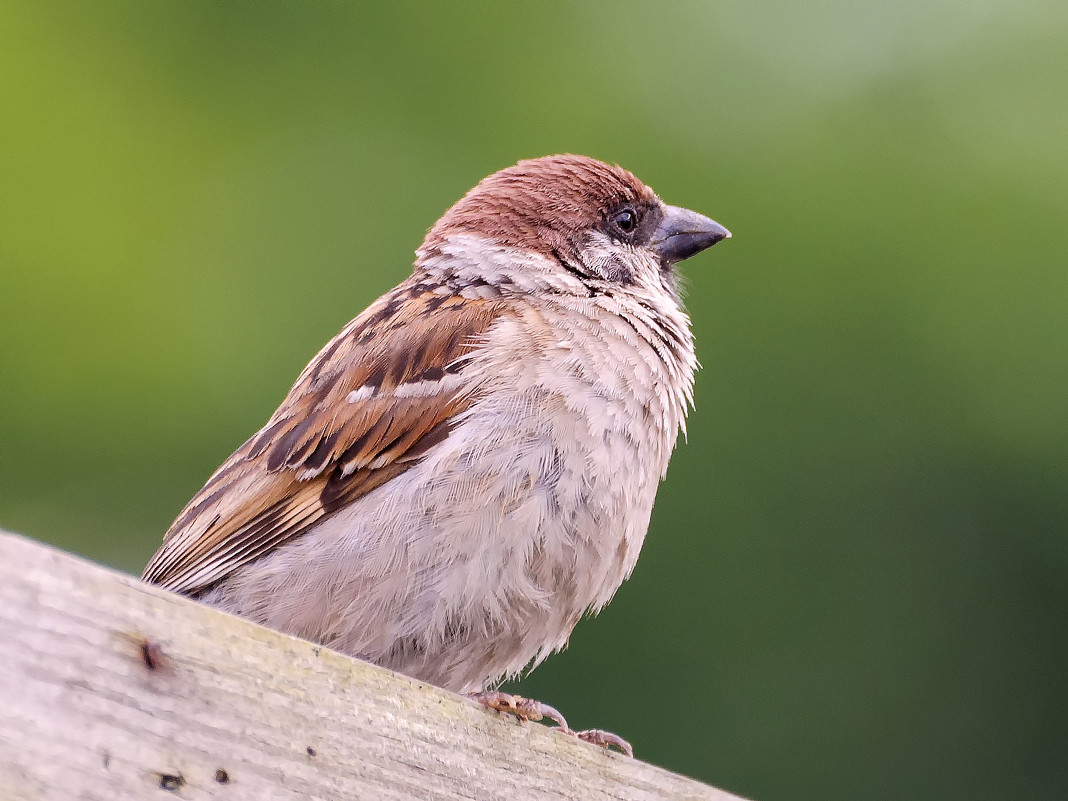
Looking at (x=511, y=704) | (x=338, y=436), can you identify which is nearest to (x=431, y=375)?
(x=338, y=436)

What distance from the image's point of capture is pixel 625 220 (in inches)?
147

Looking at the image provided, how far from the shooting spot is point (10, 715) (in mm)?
1451

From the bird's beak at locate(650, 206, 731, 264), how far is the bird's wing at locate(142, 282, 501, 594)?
0.87 m

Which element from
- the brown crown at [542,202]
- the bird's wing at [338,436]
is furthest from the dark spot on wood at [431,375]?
the brown crown at [542,202]

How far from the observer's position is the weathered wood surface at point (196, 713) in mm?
1482

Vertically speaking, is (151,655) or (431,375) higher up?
(431,375)

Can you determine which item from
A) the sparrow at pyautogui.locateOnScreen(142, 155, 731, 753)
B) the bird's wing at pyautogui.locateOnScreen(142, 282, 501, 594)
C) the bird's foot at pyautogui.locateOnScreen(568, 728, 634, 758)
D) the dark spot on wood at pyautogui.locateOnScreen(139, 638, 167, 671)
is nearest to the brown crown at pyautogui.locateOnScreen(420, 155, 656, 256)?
the sparrow at pyautogui.locateOnScreen(142, 155, 731, 753)

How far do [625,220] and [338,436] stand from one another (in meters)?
1.22

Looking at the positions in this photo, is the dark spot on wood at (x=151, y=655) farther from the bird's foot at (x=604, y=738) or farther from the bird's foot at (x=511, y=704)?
the bird's foot at (x=604, y=738)

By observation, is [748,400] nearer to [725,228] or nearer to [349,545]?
[725,228]

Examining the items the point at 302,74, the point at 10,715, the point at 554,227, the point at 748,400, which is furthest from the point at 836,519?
the point at 10,715

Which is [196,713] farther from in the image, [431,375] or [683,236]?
[683,236]

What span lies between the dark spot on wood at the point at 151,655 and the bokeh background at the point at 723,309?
232cm

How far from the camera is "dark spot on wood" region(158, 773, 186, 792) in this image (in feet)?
5.16
